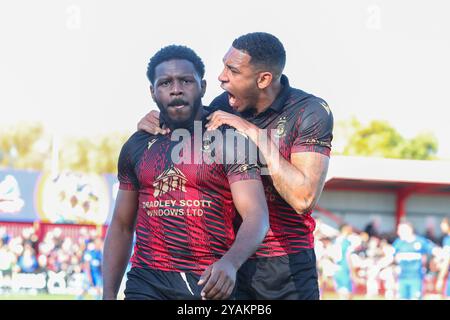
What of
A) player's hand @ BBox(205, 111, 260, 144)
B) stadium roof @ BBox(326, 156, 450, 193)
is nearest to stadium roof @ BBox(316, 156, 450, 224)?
stadium roof @ BBox(326, 156, 450, 193)

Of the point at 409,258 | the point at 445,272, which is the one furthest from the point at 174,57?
the point at 445,272

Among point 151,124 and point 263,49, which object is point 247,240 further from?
point 263,49

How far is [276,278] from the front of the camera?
603 centimetres

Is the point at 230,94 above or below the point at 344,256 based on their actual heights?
above

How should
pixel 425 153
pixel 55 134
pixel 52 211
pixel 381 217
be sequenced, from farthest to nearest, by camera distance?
pixel 425 153, pixel 55 134, pixel 381 217, pixel 52 211

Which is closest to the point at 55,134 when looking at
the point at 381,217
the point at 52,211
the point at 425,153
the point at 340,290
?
the point at 52,211

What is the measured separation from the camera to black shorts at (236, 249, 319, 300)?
600 cm

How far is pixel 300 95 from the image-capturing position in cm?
611

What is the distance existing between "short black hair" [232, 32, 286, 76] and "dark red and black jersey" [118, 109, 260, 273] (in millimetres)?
897

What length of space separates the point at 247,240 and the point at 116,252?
1161mm

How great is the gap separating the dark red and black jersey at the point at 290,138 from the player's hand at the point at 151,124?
1.43 ft

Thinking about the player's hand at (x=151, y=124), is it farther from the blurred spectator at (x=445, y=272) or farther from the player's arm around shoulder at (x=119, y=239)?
the blurred spectator at (x=445, y=272)
